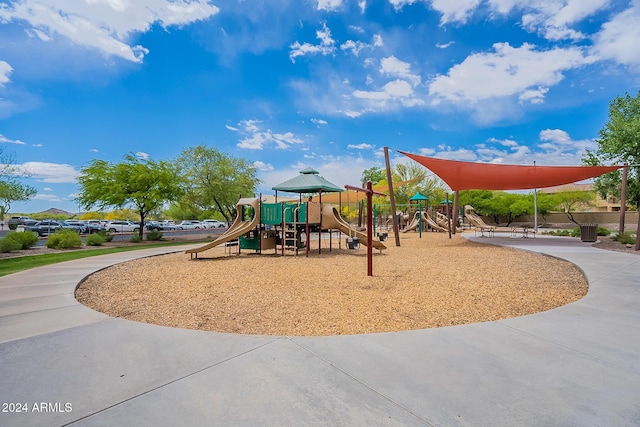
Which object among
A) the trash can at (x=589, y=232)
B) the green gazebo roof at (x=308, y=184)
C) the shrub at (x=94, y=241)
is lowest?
the shrub at (x=94, y=241)

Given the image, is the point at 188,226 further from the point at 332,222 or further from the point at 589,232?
the point at 589,232

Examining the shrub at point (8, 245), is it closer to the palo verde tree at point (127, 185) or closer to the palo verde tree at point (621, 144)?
the palo verde tree at point (127, 185)

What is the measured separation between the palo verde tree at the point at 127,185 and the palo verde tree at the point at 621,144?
2546cm

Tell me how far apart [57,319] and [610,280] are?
9339mm

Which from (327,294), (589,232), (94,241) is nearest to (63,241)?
(94,241)

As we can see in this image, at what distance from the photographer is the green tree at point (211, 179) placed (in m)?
23.2

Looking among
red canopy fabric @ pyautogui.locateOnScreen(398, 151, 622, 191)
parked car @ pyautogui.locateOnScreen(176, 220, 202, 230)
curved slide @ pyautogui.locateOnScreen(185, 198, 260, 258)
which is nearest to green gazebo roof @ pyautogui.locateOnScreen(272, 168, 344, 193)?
curved slide @ pyautogui.locateOnScreen(185, 198, 260, 258)

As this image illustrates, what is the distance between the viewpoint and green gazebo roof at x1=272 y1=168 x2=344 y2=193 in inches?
537

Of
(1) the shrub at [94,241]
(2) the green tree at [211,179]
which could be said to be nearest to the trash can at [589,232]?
(2) the green tree at [211,179]

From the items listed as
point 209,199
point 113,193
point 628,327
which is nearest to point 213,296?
point 628,327

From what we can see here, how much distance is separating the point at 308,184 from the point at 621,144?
1717 centimetres

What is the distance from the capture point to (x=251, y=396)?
7.40 ft

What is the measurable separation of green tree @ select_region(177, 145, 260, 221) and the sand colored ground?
46.2 feet

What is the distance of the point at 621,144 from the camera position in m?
17.1
